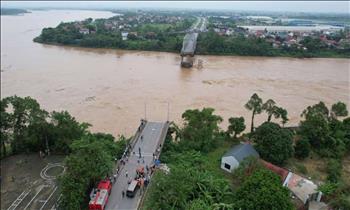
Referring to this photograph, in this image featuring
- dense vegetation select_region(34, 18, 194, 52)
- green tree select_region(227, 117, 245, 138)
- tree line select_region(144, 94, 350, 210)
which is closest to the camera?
tree line select_region(144, 94, 350, 210)

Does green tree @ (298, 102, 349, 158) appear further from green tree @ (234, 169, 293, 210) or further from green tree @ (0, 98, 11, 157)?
green tree @ (0, 98, 11, 157)

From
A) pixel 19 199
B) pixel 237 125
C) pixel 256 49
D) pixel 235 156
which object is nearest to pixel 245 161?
pixel 235 156

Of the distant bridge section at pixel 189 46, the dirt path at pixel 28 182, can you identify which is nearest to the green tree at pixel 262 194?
the dirt path at pixel 28 182

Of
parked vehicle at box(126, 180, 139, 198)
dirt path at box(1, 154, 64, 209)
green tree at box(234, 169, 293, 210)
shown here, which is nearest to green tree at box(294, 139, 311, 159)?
green tree at box(234, 169, 293, 210)

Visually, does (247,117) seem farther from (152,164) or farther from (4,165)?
(4,165)

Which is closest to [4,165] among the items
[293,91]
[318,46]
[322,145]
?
[322,145]

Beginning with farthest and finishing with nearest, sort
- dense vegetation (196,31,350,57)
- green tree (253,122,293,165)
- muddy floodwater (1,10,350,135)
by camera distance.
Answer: dense vegetation (196,31,350,57) → muddy floodwater (1,10,350,135) → green tree (253,122,293,165)

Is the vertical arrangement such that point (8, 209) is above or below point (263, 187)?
below

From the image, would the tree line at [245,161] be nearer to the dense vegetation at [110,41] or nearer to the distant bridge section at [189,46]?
the distant bridge section at [189,46]
